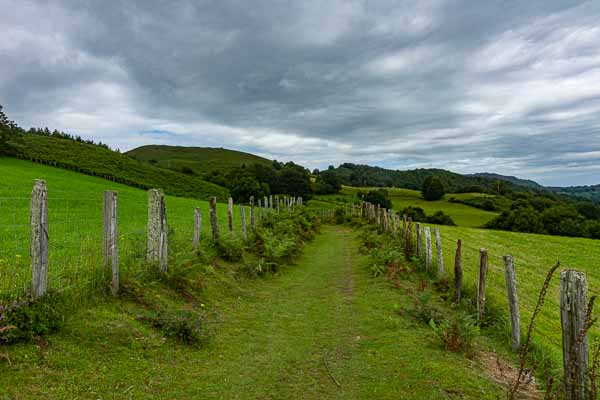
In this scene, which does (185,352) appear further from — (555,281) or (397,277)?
(555,281)

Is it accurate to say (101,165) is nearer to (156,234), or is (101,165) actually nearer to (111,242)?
(156,234)

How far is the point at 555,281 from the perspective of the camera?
1967cm

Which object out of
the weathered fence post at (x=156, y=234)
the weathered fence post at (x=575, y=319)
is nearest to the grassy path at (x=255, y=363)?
the weathered fence post at (x=575, y=319)

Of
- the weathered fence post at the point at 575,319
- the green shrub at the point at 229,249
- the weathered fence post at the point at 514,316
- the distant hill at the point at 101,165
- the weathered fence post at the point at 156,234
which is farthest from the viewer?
the distant hill at the point at 101,165

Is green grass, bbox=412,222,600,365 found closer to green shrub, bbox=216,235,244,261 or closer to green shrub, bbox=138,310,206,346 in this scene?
green shrub, bbox=138,310,206,346

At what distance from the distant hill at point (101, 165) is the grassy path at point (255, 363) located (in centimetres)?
5947

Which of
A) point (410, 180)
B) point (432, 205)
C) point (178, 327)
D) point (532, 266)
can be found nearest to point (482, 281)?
point (178, 327)

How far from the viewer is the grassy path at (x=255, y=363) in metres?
4.81

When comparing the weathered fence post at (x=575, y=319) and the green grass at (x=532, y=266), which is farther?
the green grass at (x=532, y=266)

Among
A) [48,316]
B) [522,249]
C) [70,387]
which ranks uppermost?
[48,316]

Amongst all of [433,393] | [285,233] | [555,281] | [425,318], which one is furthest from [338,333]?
[555,281]

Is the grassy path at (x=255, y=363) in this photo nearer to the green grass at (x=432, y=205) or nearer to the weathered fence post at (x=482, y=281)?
the weathered fence post at (x=482, y=281)

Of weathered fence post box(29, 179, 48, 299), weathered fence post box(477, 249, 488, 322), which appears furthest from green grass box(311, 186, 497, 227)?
weathered fence post box(29, 179, 48, 299)

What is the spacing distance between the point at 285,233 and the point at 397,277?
9.03 meters
